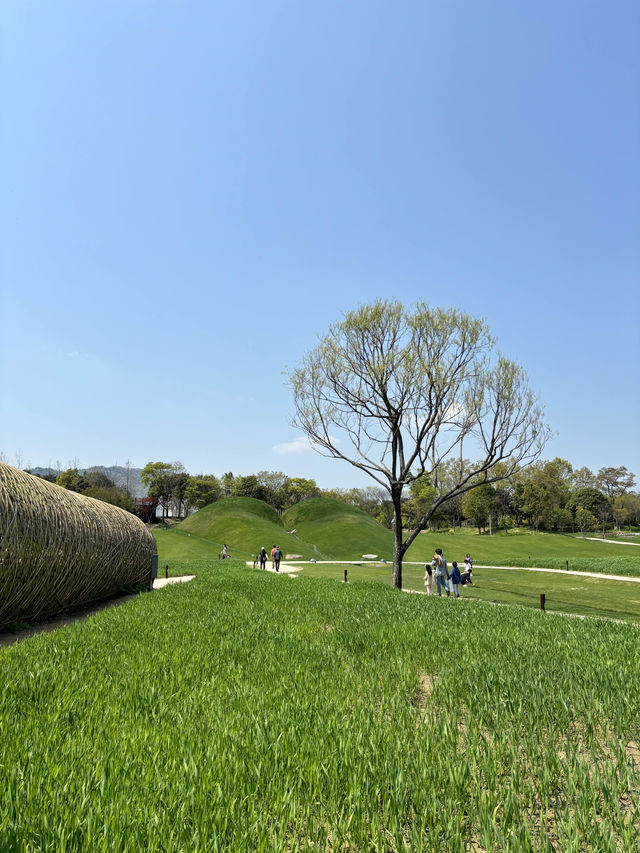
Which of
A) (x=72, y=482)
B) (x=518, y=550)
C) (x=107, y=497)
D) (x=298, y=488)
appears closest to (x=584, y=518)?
(x=518, y=550)

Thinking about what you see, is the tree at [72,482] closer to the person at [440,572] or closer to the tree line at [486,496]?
the tree line at [486,496]

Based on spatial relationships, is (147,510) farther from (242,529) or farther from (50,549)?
(50,549)

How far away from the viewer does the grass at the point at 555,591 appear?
18.0 metres

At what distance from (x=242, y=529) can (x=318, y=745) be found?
194ft

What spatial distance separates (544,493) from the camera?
2970 inches

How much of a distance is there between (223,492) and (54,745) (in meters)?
95.0

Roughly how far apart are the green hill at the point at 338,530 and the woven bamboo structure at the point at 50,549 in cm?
4241

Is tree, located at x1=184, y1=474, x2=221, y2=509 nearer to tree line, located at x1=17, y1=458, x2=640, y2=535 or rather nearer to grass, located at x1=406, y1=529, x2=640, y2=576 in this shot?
tree line, located at x1=17, y1=458, x2=640, y2=535

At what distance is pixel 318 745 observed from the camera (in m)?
3.38

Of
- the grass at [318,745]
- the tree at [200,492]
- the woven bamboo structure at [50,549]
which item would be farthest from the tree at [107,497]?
the grass at [318,745]

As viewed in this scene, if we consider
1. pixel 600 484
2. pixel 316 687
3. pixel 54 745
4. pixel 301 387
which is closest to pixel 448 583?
pixel 301 387

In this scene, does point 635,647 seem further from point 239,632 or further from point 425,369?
point 425,369

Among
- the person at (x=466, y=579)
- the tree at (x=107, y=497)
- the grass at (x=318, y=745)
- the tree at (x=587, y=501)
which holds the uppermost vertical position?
the tree at (x=587, y=501)

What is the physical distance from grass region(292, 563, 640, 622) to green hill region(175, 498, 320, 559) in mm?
20817
